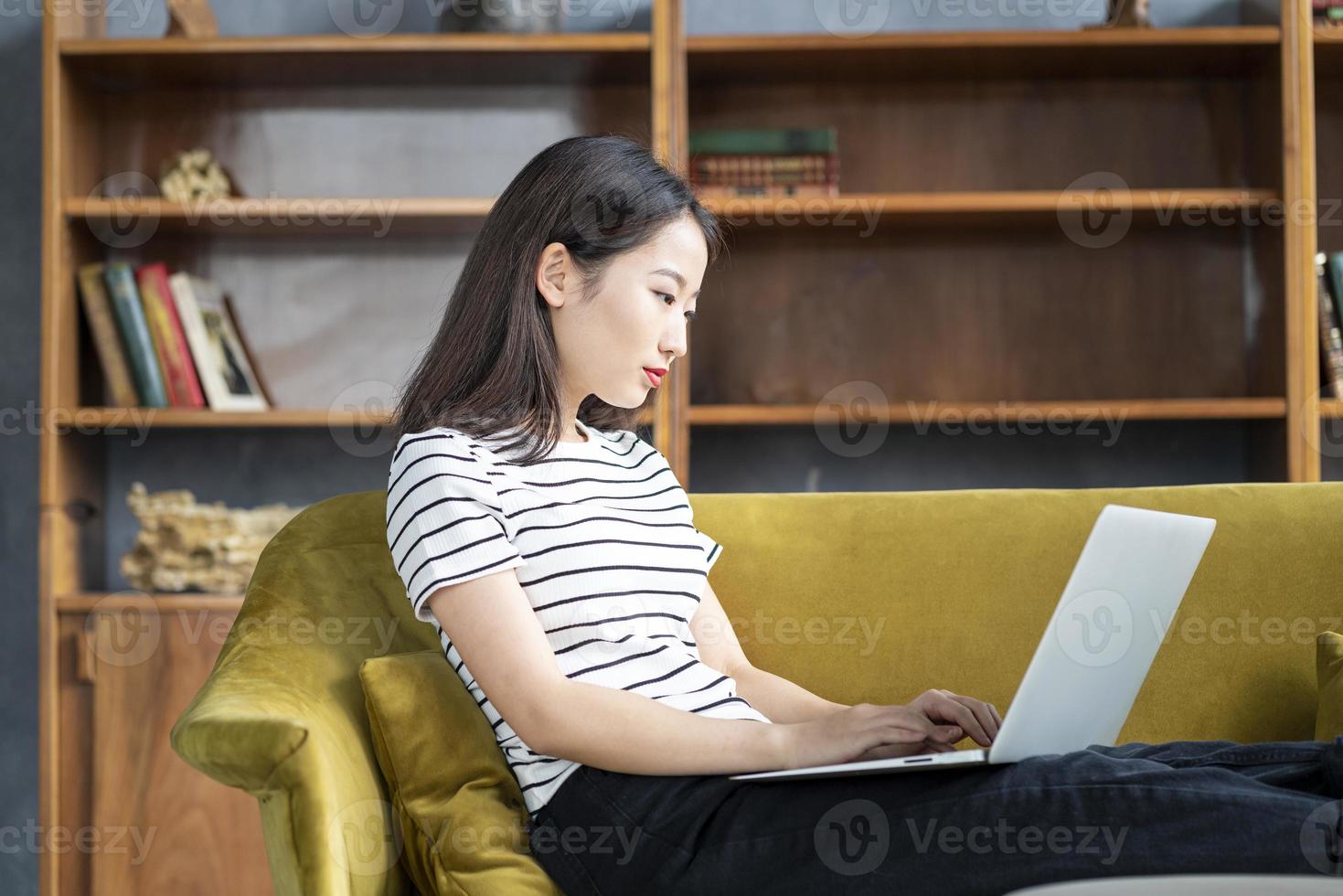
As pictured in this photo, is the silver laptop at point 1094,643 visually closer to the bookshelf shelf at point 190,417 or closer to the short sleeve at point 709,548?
the short sleeve at point 709,548

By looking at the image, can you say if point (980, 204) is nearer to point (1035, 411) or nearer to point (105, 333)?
point (1035, 411)

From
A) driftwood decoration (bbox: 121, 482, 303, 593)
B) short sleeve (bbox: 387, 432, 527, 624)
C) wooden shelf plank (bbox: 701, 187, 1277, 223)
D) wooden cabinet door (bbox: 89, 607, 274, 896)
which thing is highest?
wooden shelf plank (bbox: 701, 187, 1277, 223)

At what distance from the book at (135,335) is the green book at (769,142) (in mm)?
1097

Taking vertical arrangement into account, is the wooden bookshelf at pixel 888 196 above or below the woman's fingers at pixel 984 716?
above

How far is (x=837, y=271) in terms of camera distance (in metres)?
2.50

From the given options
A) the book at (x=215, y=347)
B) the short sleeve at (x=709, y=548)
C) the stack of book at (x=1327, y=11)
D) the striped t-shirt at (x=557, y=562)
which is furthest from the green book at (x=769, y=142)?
the striped t-shirt at (x=557, y=562)

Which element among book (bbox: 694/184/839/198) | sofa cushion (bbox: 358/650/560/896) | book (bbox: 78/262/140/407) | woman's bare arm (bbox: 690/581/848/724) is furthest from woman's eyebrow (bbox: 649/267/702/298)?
book (bbox: 78/262/140/407)

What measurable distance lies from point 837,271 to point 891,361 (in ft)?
0.72

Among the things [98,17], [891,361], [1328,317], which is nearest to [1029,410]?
[891,361]

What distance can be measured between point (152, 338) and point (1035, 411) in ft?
5.41

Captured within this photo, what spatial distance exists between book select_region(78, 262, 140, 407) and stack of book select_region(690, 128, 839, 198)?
3.67 ft

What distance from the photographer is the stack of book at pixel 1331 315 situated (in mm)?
2184

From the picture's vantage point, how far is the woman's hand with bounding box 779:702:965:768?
3.19 feet

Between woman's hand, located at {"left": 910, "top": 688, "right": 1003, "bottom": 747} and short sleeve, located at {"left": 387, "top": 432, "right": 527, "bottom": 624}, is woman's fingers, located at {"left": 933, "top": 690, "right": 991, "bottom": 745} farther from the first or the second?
short sleeve, located at {"left": 387, "top": 432, "right": 527, "bottom": 624}
